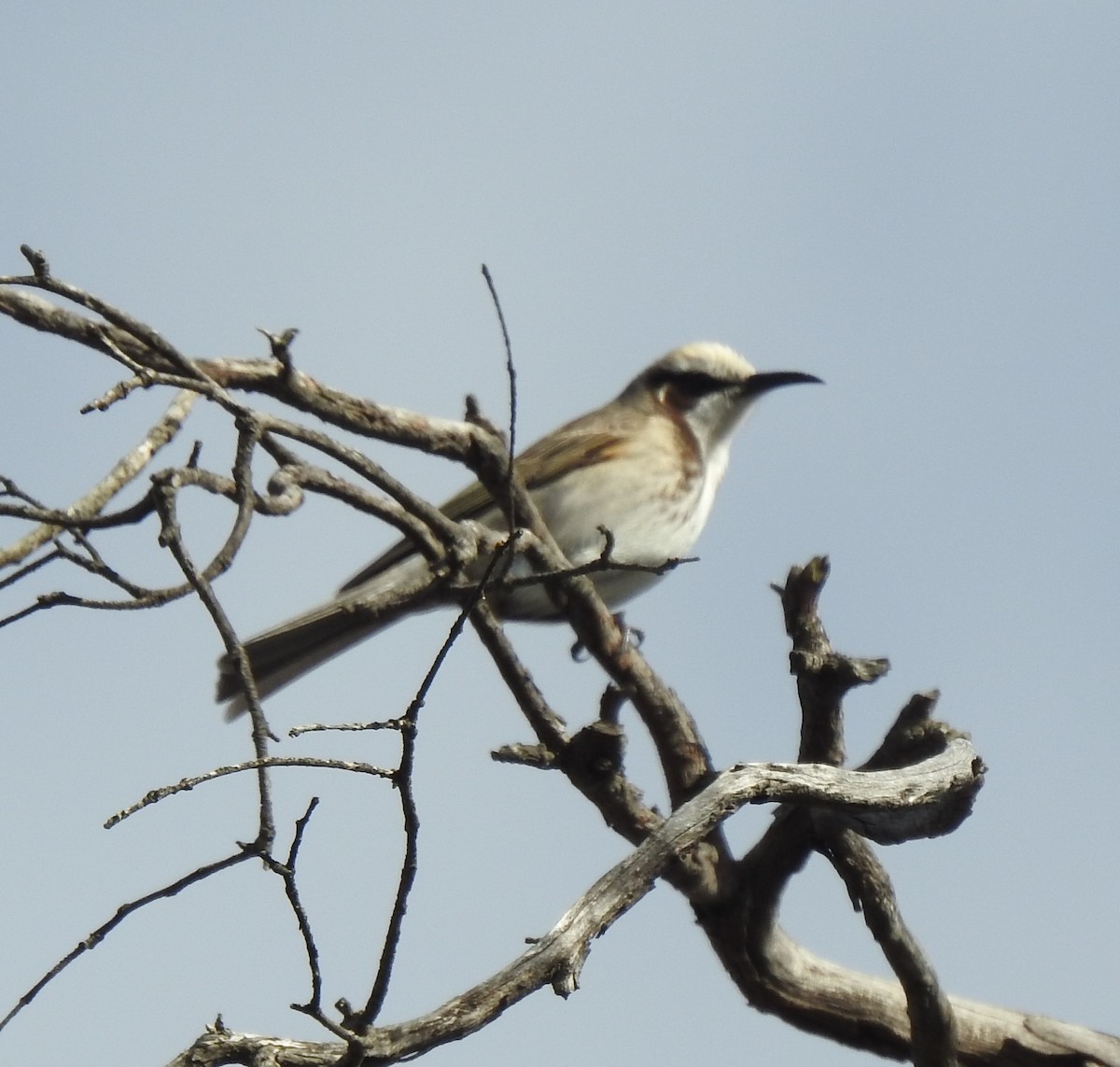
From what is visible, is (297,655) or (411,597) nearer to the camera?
(411,597)

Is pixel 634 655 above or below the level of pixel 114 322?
below

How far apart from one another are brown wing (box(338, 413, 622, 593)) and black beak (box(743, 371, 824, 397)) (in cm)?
101

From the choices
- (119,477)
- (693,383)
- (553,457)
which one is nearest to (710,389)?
(693,383)

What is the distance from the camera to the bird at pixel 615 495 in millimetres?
6941

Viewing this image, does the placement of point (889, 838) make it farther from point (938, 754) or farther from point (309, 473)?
point (309, 473)

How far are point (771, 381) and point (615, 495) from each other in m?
1.66

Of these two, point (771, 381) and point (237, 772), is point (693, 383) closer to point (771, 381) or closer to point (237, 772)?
point (771, 381)

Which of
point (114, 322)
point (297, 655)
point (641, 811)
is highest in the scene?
point (297, 655)

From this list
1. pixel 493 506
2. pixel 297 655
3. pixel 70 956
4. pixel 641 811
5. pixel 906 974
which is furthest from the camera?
pixel 493 506

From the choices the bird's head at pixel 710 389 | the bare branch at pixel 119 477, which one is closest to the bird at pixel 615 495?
the bird's head at pixel 710 389

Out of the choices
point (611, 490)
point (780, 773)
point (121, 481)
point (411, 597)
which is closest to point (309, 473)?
point (411, 597)

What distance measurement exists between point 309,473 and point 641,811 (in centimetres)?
204

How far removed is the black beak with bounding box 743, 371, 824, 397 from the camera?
9.21 m

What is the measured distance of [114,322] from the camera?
13.7 ft
